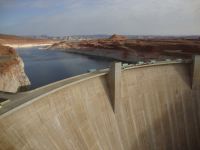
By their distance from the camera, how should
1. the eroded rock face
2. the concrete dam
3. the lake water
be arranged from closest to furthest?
1. the concrete dam
2. the eroded rock face
3. the lake water

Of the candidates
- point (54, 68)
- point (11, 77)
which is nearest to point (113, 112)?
point (11, 77)

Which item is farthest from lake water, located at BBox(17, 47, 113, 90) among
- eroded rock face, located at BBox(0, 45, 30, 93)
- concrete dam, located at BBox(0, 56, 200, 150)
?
concrete dam, located at BBox(0, 56, 200, 150)

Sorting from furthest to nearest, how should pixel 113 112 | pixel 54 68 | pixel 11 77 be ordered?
1. pixel 54 68
2. pixel 11 77
3. pixel 113 112

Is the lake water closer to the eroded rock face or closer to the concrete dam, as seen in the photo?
the eroded rock face

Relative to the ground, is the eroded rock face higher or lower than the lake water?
higher

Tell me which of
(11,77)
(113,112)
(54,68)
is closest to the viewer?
(113,112)

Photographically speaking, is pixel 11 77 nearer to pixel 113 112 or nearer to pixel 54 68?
pixel 113 112

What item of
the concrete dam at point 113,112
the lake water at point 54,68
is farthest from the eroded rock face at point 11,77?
the concrete dam at point 113,112

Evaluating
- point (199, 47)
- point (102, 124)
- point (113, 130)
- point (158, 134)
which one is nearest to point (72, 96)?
point (102, 124)

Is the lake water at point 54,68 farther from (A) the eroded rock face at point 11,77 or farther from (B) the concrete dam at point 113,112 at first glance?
(B) the concrete dam at point 113,112
